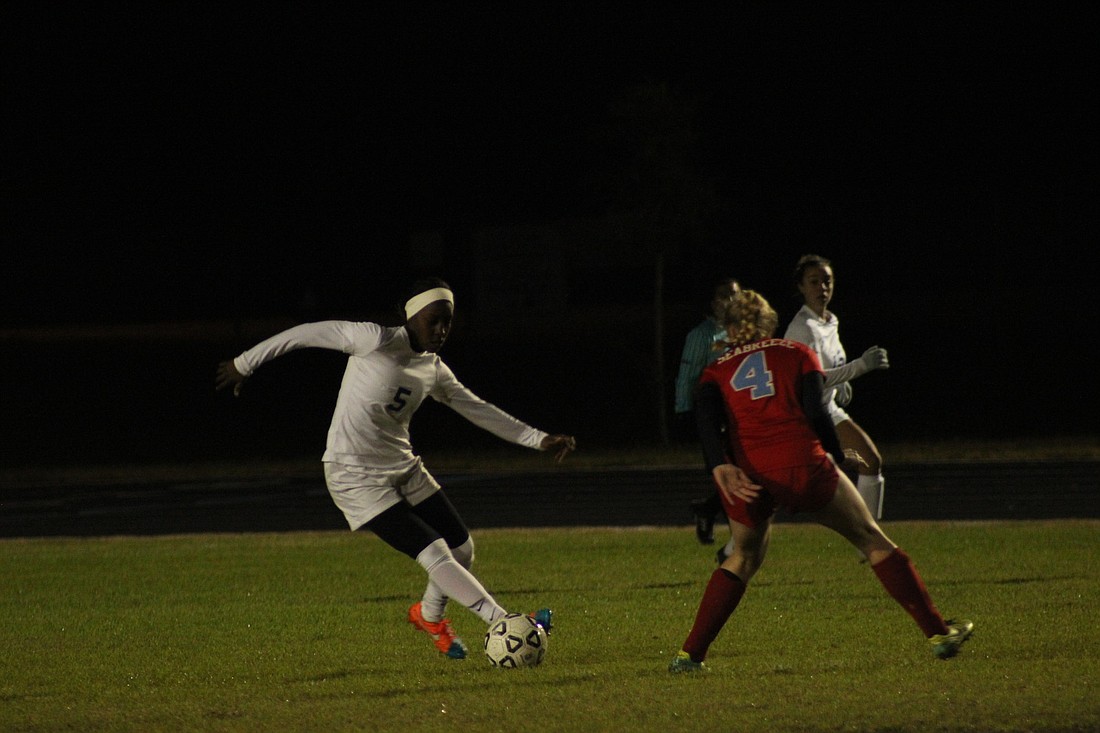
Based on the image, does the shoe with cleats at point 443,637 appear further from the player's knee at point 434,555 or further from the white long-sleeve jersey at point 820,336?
the white long-sleeve jersey at point 820,336

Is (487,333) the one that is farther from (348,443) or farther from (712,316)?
(348,443)

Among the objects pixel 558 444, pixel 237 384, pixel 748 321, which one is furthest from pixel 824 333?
pixel 237 384

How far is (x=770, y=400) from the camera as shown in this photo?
741 cm

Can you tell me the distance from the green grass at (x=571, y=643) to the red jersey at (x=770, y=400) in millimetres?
1015

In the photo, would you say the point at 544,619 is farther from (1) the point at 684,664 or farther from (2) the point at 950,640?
(2) the point at 950,640

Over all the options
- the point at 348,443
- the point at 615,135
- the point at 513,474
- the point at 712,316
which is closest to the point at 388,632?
the point at 348,443

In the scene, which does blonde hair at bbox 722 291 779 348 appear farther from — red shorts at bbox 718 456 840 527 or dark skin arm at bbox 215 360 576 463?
dark skin arm at bbox 215 360 576 463

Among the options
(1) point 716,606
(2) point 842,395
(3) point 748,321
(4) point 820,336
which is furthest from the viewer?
(2) point 842,395

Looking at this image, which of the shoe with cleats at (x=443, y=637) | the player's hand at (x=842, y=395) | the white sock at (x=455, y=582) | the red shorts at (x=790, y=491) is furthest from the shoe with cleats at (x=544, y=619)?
the player's hand at (x=842, y=395)

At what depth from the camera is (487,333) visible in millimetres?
45969

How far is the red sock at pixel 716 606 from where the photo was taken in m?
7.61

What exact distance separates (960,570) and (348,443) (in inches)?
209

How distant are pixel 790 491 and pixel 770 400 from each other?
Answer: 0.42 meters

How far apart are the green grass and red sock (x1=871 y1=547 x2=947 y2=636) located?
0.25 metres
